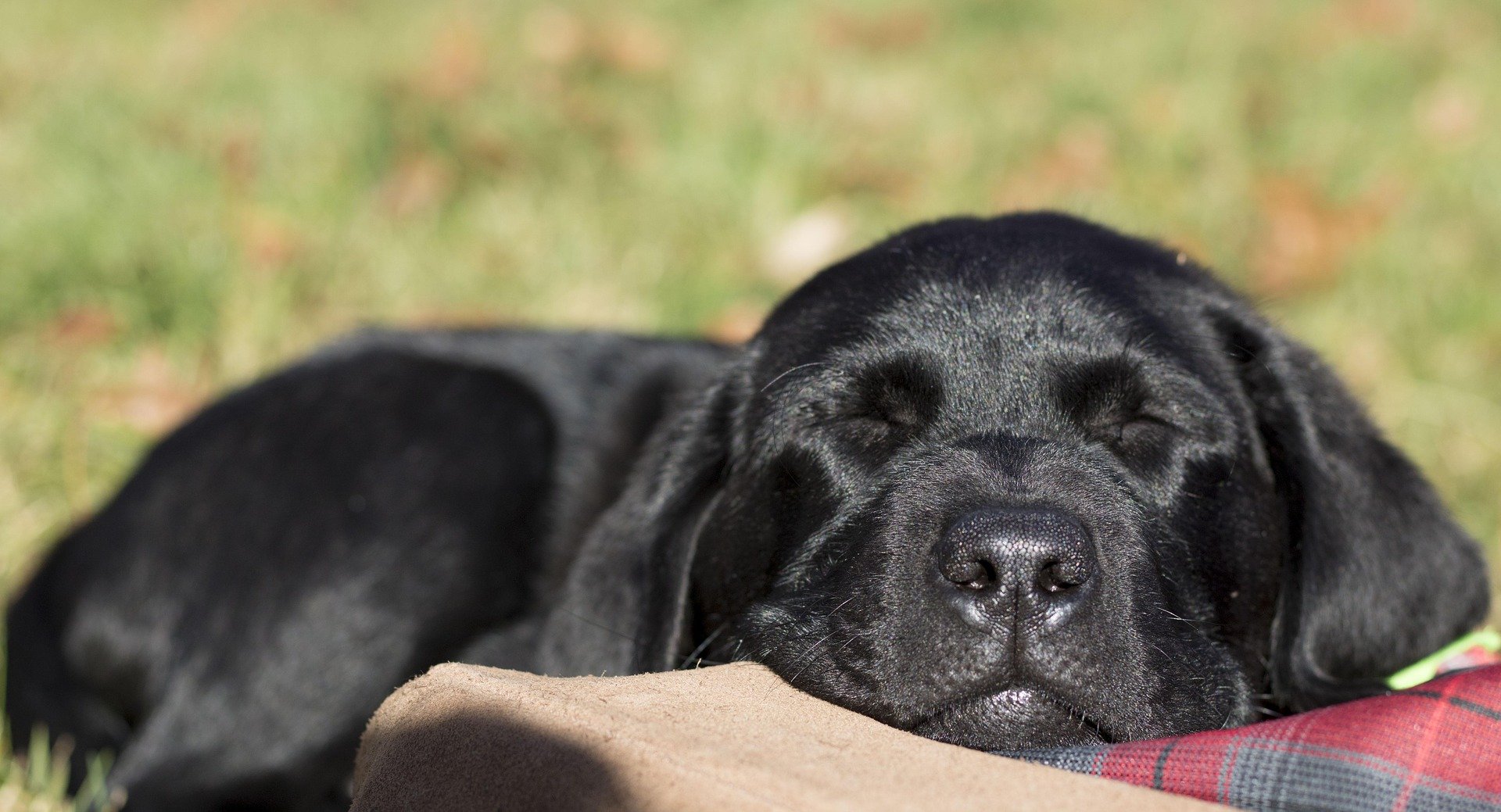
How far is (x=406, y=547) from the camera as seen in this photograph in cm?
359

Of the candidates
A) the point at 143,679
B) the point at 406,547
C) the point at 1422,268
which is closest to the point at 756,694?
the point at 406,547

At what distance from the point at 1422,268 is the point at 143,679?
4.79m

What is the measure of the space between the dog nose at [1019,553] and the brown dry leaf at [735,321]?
312cm

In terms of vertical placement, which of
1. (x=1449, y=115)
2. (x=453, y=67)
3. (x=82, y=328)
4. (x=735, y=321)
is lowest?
(x=82, y=328)

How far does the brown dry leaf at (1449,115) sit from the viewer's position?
6.83 meters

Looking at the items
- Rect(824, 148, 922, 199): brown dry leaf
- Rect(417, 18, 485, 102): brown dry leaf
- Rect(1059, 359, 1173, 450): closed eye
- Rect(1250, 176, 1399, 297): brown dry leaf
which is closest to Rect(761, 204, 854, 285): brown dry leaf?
Rect(824, 148, 922, 199): brown dry leaf

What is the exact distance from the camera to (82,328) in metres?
4.88

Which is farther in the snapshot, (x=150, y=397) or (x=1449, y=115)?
(x=1449, y=115)

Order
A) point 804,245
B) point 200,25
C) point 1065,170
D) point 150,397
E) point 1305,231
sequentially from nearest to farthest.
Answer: point 150,397
point 804,245
point 1305,231
point 1065,170
point 200,25

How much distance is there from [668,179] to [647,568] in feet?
11.6

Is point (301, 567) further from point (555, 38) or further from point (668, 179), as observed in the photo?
point (555, 38)

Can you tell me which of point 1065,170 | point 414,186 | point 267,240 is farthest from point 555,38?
point 1065,170

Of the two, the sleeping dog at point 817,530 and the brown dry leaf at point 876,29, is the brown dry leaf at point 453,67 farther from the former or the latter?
the sleeping dog at point 817,530

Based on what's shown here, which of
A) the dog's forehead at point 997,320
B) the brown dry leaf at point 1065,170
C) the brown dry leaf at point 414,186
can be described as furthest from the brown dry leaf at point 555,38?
the dog's forehead at point 997,320
